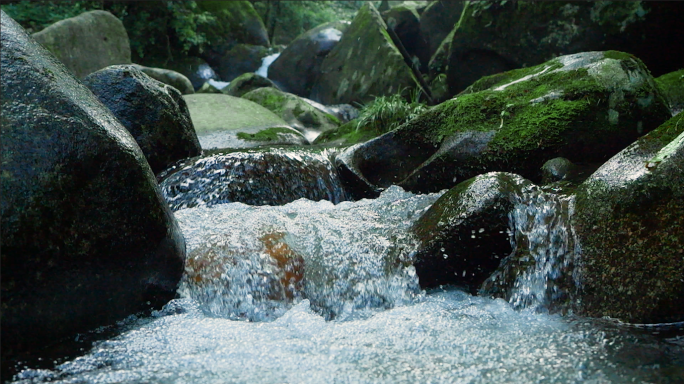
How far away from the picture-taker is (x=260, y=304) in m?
3.66

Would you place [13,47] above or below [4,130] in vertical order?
above

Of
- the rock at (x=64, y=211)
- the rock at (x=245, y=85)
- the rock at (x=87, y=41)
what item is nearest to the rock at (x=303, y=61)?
the rock at (x=245, y=85)

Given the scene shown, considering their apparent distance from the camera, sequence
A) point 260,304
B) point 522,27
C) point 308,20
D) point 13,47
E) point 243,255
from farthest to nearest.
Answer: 1. point 308,20
2. point 522,27
3. point 243,255
4. point 260,304
5. point 13,47

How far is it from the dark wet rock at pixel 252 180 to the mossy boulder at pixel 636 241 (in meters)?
2.97

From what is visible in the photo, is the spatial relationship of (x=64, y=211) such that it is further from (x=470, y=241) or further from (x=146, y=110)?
(x=146, y=110)

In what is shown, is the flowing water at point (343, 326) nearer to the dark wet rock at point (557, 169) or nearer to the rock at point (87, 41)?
the dark wet rock at point (557, 169)

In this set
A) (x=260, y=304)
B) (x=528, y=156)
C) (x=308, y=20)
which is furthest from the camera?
(x=308, y=20)

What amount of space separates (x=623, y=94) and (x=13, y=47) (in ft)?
15.9

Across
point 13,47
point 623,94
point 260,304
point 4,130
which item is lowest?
point 260,304

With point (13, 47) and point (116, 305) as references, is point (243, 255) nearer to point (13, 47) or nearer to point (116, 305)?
point (116, 305)

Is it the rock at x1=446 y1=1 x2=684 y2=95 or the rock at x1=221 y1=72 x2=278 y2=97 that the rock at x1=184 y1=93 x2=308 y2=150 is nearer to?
the rock at x1=221 y1=72 x2=278 y2=97

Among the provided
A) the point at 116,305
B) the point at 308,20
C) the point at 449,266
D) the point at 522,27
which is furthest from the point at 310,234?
the point at 308,20

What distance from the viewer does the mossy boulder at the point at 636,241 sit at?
9.91 feet

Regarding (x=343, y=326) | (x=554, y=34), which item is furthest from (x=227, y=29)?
(x=343, y=326)
